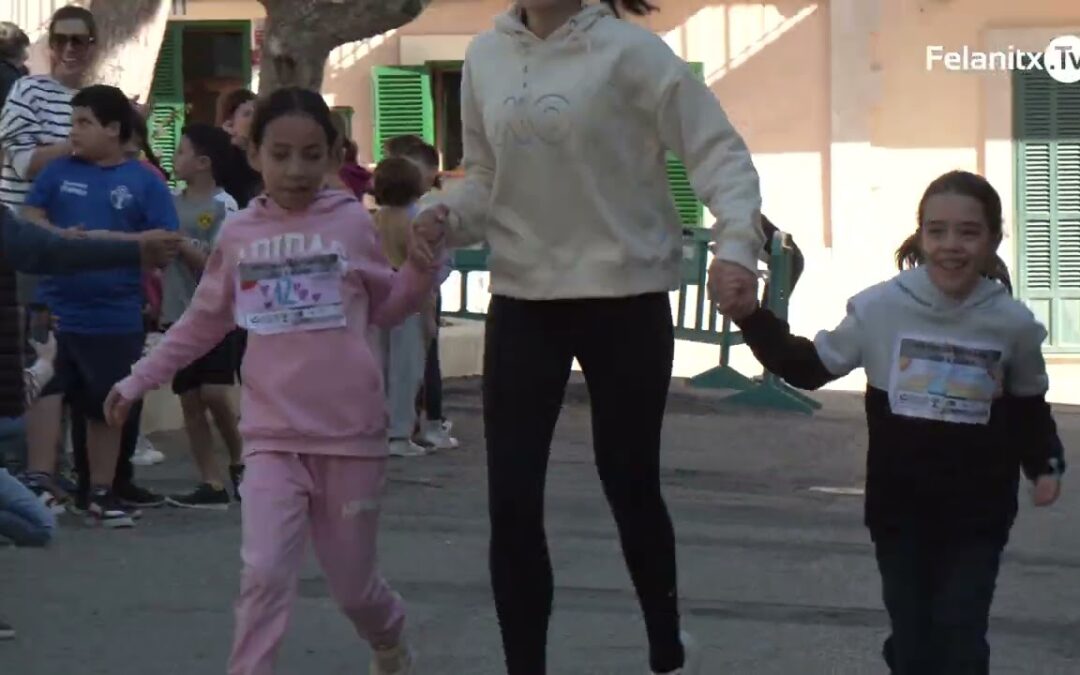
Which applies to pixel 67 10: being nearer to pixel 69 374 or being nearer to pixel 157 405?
pixel 69 374

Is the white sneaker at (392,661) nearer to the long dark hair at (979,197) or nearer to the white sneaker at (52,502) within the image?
the long dark hair at (979,197)

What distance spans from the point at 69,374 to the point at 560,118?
4129 millimetres

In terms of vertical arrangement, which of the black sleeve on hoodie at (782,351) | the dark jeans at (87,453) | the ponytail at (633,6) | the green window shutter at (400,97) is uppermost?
the green window shutter at (400,97)

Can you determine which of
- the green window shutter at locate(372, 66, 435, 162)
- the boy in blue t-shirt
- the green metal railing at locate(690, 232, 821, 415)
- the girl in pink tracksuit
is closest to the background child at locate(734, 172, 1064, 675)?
the girl in pink tracksuit

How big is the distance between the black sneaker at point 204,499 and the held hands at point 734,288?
190 inches

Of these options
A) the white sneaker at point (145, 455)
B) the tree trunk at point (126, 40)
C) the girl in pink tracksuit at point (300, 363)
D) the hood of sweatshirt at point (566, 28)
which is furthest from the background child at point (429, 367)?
the hood of sweatshirt at point (566, 28)

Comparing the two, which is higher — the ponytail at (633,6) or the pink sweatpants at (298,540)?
the ponytail at (633,6)

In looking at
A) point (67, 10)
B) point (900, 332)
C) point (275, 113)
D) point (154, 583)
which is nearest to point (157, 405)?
point (67, 10)

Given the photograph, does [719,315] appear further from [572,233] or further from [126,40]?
[572,233]

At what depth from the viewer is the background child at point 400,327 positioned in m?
10.8

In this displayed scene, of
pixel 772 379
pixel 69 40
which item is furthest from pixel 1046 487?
pixel 772 379

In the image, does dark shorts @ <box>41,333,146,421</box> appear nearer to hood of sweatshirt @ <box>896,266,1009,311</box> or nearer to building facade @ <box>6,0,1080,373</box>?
hood of sweatshirt @ <box>896,266,1009,311</box>

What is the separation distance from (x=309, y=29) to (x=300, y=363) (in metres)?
7.78

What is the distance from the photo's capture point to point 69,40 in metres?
9.41
